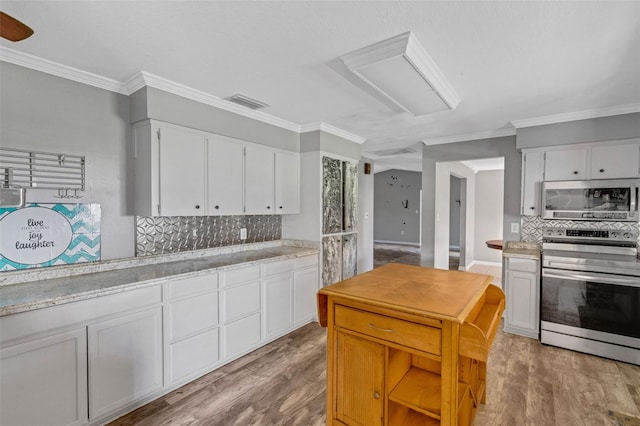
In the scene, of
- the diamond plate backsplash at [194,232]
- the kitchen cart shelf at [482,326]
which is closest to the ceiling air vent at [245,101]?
the diamond plate backsplash at [194,232]


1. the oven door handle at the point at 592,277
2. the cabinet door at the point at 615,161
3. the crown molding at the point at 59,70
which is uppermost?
the crown molding at the point at 59,70

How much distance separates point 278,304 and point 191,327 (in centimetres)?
103

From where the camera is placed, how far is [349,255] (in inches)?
183

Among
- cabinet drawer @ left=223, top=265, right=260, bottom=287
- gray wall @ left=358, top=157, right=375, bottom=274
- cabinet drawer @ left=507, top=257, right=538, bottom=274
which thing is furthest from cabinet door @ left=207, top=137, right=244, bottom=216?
cabinet drawer @ left=507, top=257, right=538, bottom=274

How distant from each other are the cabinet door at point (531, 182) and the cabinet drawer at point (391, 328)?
3070 mm

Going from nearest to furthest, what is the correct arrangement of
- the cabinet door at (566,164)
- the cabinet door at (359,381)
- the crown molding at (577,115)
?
the cabinet door at (359,381)
the crown molding at (577,115)
the cabinet door at (566,164)

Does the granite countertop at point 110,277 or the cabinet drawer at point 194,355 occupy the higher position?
the granite countertop at point 110,277

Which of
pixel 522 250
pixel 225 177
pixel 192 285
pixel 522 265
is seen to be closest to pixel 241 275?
pixel 192 285

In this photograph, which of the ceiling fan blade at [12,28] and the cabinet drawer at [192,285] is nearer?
the ceiling fan blade at [12,28]

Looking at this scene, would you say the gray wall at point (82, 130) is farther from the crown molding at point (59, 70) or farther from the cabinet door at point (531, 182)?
the cabinet door at point (531, 182)

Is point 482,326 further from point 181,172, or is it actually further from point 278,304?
point 181,172

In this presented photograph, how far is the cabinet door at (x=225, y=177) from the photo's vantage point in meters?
3.08

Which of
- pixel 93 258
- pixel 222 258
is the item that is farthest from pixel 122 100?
pixel 222 258

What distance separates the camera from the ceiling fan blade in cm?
121
